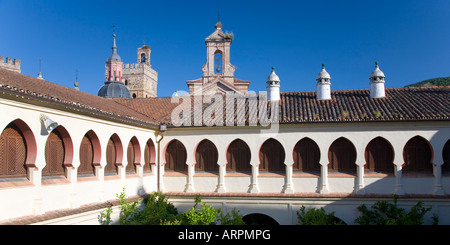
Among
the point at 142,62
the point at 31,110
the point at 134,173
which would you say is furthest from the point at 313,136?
the point at 142,62

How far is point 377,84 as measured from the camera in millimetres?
21547

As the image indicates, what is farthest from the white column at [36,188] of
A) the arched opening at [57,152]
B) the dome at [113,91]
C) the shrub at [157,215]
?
the dome at [113,91]

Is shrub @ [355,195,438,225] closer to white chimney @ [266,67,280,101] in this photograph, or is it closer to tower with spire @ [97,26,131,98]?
white chimney @ [266,67,280,101]

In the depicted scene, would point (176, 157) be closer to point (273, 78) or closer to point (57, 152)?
point (273, 78)

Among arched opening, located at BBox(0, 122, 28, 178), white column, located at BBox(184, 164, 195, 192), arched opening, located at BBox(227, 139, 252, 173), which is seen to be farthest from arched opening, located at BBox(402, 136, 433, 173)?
arched opening, located at BBox(0, 122, 28, 178)

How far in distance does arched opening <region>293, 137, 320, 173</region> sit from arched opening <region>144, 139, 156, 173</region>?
6815mm

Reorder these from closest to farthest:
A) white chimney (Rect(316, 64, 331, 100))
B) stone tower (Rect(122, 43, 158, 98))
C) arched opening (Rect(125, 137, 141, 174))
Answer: arched opening (Rect(125, 137, 141, 174)), white chimney (Rect(316, 64, 331, 100)), stone tower (Rect(122, 43, 158, 98))

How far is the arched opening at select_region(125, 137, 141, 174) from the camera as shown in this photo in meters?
18.6

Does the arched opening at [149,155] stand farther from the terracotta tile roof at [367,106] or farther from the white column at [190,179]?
the terracotta tile roof at [367,106]

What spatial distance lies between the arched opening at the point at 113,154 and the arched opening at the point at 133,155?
117 cm

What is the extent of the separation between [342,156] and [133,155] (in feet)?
31.6

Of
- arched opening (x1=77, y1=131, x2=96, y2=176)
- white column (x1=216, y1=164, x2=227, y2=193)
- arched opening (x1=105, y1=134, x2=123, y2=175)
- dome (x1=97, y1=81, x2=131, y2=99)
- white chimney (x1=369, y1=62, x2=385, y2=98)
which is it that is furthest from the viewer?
dome (x1=97, y1=81, x2=131, y2=99)

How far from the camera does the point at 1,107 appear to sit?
430 inches
